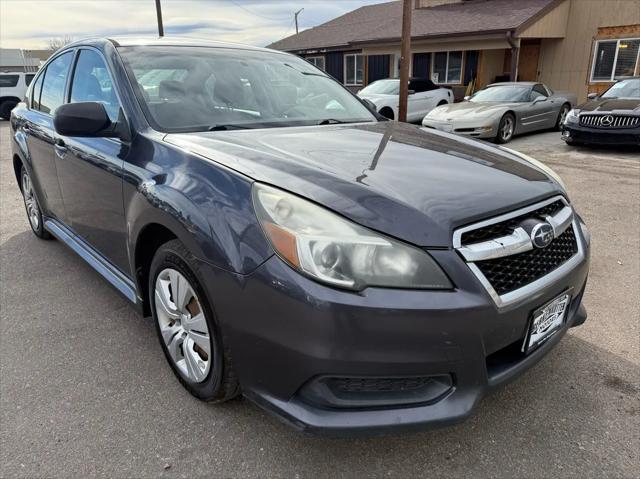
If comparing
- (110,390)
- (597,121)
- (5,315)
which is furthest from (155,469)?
(597,121)

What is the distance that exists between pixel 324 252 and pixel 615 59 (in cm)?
1771

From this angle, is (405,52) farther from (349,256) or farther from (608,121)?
(349,256)

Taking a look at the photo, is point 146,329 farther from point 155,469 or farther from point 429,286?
point 429,286

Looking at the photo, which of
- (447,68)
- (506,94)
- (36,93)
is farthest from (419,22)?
(36,93)

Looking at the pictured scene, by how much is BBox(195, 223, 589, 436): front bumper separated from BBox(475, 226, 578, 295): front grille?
0.25 feet

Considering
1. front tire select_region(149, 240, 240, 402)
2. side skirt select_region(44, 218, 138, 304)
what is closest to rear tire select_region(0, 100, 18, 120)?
side skirt select_region(44, 218, 138, 304)

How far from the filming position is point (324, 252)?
5.52 ft

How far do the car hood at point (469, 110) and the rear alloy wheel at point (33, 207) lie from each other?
27.3ft

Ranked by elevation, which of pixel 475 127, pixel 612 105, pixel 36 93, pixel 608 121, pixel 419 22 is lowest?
pixel 475 127

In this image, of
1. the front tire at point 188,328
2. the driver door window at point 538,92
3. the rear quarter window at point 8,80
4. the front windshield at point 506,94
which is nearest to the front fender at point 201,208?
the front tire at point 188,328

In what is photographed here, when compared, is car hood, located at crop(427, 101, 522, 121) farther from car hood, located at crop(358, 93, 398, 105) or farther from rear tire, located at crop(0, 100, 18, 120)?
rear tire, located at crop(0, 100, 18, 120)

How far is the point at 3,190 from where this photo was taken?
279 inches

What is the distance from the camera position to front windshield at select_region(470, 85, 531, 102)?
38.3 ft

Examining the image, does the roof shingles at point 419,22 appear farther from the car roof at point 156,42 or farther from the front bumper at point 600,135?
the car roof at point 156,42
